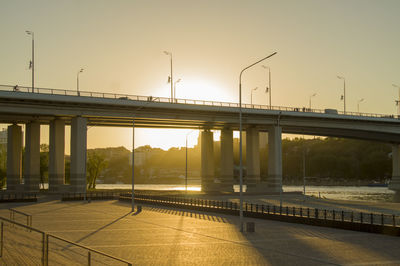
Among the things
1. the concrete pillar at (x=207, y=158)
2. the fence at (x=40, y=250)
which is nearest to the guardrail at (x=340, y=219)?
the fence at (x=40, y=250)

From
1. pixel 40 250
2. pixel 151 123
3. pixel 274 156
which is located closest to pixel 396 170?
pixel 274 156

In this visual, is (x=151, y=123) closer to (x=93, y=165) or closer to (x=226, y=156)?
(x=226, y=156)

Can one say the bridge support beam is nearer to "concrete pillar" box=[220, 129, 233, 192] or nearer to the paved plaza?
"concrete pillar" box=[220, 129, 233, 192]

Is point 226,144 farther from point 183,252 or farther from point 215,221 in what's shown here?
point 183,252

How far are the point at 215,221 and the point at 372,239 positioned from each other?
1456 cm

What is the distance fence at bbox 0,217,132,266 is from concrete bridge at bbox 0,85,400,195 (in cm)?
4854

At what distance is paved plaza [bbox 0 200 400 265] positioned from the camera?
2084 centimetres

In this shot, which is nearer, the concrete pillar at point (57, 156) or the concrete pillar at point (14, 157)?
the concrete pillar at point (57, 156)

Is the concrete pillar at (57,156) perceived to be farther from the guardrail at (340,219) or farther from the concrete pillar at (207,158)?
the guardrail at (340,219)

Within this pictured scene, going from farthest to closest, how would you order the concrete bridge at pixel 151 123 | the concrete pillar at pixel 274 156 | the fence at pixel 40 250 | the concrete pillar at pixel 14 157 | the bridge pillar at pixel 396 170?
the bridge pillar at pixel 396 170, the concrete pillar at pixel 274 156, the concrete pillar at pixel 14 157, the concrete bridge at pixel 151 123, the fence at pixel 40 250

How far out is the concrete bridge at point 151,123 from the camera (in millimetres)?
80750

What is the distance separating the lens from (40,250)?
14.6 metres

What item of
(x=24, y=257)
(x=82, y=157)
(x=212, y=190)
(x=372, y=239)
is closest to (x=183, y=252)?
(x=24, y=257)

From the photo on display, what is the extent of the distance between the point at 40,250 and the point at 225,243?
13.3 metres
